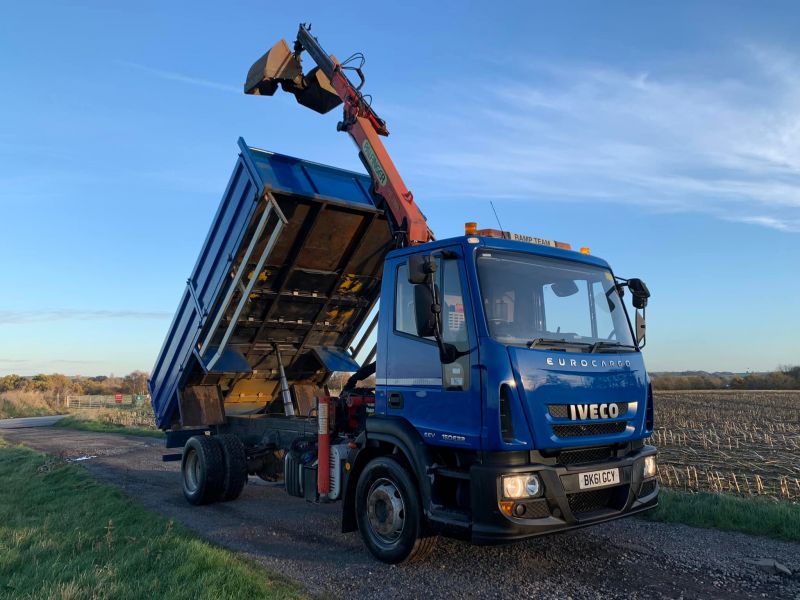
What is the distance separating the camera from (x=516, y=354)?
15.1 ft

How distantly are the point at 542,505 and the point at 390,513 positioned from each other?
1410 millimetres

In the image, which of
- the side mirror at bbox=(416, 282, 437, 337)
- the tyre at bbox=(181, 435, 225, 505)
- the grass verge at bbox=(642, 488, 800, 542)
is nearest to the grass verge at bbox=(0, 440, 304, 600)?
the tyre at bbox=(181, 435, 225, 505)

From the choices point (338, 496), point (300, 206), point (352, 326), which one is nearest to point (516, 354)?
point (338, 496)

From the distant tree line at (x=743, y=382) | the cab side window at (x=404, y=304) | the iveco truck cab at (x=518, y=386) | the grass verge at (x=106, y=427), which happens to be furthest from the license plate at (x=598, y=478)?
the distant tree line at (x=743, y=382)

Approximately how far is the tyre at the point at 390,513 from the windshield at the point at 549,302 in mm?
1554

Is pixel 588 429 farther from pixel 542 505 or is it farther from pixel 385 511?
pixel 385 511

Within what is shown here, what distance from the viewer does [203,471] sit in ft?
26.1

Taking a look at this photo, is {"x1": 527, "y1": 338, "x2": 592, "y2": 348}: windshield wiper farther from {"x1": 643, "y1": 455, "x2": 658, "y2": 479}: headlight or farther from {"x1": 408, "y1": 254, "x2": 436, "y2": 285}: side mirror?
{"x1": 643, "y1": 455, "x2": 658, "y2": 479}: headlight

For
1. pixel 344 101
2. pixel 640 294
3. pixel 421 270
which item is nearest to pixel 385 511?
pixel 421 270

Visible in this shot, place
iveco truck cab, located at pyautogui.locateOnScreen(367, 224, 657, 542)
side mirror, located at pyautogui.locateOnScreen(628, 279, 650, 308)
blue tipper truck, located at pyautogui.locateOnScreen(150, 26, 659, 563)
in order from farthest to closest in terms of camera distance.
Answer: side mirror, located at pyautogui.locateOnScreen(628, 279, 650, 308) < blue tipper truck, located at pyautogui.locateOnScreen(150, 26, 659, 563) < iveco truck cab, located at pyautogui.locateOnScreen(367, 224, 657, 542)

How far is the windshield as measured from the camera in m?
4.87

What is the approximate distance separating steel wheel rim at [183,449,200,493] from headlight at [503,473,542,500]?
5.22m

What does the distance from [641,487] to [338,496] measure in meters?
2.89

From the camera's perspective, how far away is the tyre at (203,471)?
795 centimetres
